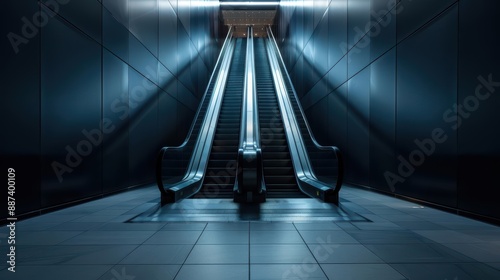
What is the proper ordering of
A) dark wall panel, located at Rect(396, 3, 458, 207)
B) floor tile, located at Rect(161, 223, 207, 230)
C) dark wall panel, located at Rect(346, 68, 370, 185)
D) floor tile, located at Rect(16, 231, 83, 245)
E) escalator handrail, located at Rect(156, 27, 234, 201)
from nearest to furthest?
floor tile, located at Rect(16, 231, 83, 245) → floor tile, located at Rect(161, 223, 207, 230) → dark wall panel, located at Rect(396, 3, 458, 207) → escalator handrail, located at Rect(156, 27, 234, 201) → dark wall panel, located at Rect(346, 68, 370, 185)

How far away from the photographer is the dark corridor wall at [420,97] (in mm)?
3732

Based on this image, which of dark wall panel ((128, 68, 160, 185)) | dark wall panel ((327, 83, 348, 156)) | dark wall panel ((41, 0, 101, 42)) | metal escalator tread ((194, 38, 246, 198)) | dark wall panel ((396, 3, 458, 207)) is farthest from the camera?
dark wall panel ((327, 83, 348, 156))

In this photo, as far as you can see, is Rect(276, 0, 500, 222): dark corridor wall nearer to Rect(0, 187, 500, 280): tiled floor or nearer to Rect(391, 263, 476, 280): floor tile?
Rect(0, 187, 500, 280): tiled floor

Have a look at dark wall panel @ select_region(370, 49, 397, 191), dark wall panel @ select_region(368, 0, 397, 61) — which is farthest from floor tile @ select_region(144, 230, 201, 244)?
dark wall panel @ select_region(368, 0, 397, 61)

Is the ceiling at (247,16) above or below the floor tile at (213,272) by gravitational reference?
above

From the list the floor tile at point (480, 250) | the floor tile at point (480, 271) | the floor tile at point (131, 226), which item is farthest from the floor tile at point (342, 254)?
the floor tile at point (131, 226)

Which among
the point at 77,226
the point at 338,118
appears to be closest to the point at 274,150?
the point at 338,118

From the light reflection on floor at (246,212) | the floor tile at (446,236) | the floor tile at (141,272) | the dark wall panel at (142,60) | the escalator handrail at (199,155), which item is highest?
the dark wall panel at (142,60)

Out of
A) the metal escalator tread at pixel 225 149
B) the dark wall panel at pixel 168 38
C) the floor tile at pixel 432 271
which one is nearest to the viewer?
the floor tile at pixel 432 271

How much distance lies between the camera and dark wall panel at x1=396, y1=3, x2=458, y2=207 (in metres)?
4.29

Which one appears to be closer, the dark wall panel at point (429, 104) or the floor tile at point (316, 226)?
the floor tile at point (316, 226)

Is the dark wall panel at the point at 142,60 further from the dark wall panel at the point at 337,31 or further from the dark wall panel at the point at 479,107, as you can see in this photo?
the dark wall panel at the point at 479,107

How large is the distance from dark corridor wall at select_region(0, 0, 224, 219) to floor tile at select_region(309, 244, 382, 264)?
346 centimetres

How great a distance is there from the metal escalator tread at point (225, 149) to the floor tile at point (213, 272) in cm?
368
